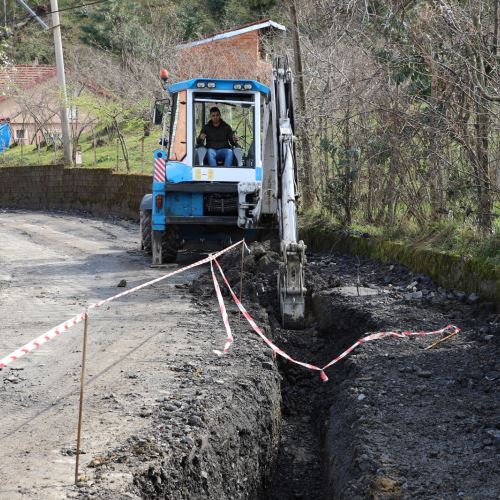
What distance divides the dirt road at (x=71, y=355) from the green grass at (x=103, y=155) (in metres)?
15.3

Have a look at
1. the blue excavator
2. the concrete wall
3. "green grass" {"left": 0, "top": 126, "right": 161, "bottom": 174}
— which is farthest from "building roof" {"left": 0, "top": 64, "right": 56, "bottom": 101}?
the blue excavator

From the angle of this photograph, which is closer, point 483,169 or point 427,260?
point 483,169

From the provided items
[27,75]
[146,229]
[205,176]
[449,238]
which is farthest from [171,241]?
[27,75]

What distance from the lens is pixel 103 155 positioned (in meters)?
38.2

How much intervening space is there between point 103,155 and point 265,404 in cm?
3134

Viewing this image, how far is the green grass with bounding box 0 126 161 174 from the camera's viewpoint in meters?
34.0

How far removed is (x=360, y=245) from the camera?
14961 mm

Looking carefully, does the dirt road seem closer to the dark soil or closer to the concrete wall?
the dark soil

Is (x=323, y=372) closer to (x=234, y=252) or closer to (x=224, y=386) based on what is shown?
(x=224, y=386)

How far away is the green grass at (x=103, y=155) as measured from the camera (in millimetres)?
33969

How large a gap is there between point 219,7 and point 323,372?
37.5 meters

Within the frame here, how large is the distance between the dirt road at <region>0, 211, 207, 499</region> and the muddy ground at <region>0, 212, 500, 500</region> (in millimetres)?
24

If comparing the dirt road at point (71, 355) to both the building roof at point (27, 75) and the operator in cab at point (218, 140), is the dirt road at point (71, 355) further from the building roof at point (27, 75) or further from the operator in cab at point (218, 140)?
the building roof at point (27, 75)

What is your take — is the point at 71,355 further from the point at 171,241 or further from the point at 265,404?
the point at 171,241
